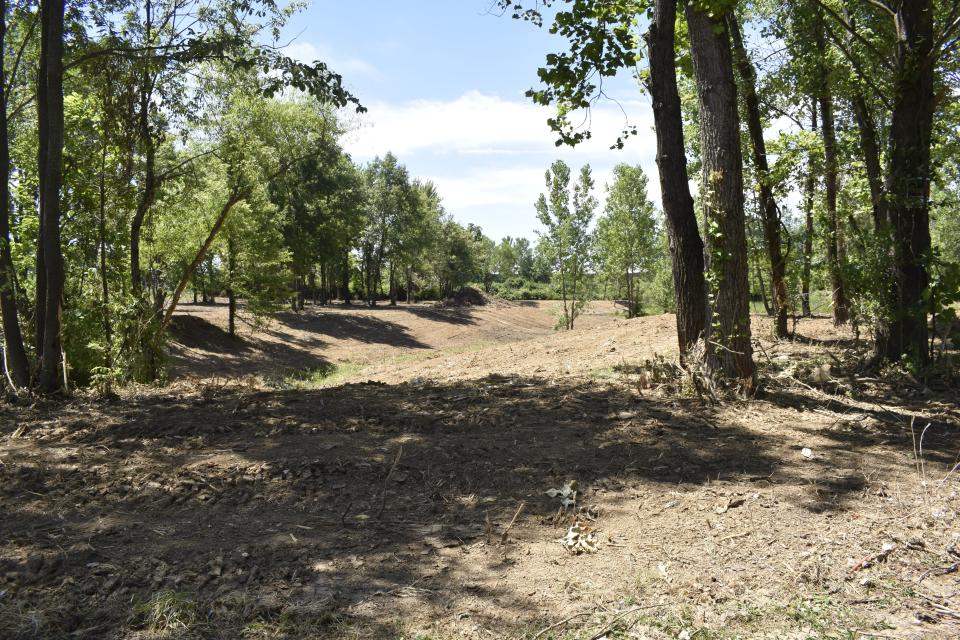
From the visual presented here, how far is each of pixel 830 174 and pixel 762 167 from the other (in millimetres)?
1410

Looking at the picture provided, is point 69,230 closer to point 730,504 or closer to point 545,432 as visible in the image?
point 545,432

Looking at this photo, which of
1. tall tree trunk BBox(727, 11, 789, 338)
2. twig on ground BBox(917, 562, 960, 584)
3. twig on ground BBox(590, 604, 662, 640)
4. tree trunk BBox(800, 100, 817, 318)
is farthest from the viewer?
tall tree trunk BBox(727, 11, 789, 338)

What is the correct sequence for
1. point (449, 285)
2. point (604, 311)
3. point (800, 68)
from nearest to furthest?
point (800, 68) → point (604, 311) → point (449, 285)

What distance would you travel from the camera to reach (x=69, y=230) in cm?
864

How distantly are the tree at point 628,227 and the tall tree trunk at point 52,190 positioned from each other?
26.7 metres

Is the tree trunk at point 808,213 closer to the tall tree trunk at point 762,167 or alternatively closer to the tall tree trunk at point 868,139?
the tall tree trunk at point 762,167

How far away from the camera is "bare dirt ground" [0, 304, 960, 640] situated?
294 cm

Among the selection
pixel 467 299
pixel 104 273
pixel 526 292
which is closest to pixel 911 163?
pixel 104 273

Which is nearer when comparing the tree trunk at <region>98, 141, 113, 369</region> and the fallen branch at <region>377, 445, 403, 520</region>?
the fallen branch at <region>377, 445, 403, 520</region>

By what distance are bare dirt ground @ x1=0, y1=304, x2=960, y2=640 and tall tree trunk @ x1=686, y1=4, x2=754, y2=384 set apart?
0.61 metres

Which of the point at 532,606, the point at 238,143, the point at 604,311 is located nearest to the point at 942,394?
the point at 532,606

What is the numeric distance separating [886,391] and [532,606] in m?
5.67

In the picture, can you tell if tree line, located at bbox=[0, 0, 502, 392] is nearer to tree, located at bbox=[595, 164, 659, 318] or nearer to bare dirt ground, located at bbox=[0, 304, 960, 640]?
bare dirt ground, located at bbox=[0, 304, 960, 640]

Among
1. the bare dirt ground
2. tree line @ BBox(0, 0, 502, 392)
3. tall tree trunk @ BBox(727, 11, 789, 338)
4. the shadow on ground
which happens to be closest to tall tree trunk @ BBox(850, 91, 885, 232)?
tall tree trunk @ BBox(727, 11, 789, 338)
